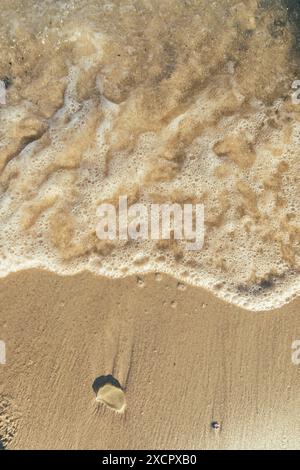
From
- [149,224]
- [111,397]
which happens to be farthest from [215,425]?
[149,224]

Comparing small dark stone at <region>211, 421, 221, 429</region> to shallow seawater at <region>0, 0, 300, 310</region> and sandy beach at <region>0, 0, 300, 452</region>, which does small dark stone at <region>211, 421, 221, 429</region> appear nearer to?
sandy beach at <region>0, 0, 300, 452</region>

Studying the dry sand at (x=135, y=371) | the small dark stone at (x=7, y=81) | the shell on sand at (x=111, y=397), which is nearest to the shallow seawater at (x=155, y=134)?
the small dark stone at (x=7, y=81)

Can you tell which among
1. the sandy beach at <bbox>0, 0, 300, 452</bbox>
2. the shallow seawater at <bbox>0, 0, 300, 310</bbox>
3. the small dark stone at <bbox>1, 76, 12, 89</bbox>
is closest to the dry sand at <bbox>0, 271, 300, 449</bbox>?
the sandy beach at <bbox>0, 0, 300, 452</bbox>

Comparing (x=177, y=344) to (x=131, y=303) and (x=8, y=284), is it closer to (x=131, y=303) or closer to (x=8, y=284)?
(x=131, y=303)

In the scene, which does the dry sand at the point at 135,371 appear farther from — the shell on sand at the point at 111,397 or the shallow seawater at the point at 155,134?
the shallow seawater at the point at 155,134

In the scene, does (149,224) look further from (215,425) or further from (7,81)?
(7,81)
